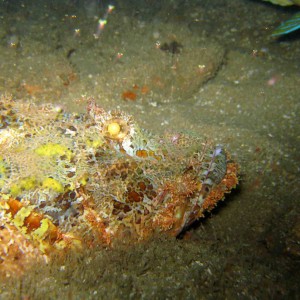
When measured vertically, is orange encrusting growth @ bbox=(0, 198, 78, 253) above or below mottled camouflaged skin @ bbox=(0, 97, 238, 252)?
below

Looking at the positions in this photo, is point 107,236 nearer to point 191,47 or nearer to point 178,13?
point 191,47

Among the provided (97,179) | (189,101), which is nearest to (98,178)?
(97,179)

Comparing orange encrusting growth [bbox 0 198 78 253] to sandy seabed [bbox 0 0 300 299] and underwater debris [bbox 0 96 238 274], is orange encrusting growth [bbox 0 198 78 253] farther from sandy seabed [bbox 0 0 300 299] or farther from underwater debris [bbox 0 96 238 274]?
sandy seabed [bbox 0 0 300 299]

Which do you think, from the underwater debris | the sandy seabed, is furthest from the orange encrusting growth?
the sandy seabed

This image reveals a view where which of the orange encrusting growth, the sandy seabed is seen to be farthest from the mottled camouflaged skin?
the sandy seabed

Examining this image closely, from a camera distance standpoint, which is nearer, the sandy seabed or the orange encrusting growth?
the orange encrusting growth

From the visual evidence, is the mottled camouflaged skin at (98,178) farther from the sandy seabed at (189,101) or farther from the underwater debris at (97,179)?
the sandy seabed at (189,101)

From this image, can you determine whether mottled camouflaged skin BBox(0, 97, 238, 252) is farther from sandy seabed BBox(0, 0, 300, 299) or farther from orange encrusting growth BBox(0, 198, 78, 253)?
sandy seabed BBox(0, 0, 300, 299)
